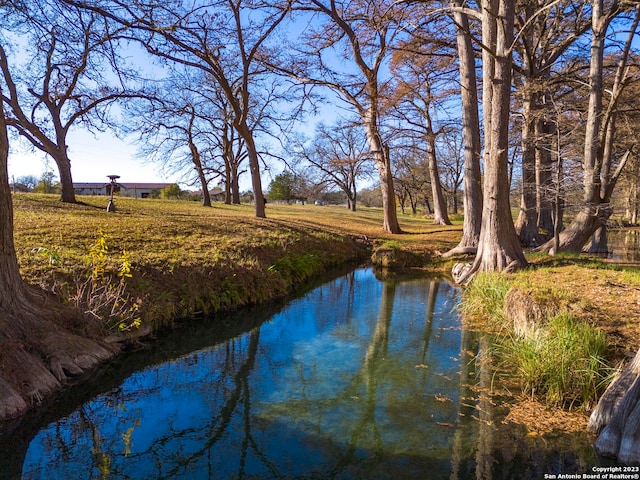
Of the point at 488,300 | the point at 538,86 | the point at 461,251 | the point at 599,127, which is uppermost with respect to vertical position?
the point at 538,86

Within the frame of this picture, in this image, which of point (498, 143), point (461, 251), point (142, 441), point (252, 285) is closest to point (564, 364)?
point (142, 441)

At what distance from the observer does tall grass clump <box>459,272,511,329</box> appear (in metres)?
7.58

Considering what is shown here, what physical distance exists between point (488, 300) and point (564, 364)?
3343 mm

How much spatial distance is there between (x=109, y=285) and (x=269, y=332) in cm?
278

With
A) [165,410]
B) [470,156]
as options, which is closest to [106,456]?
[165,410]

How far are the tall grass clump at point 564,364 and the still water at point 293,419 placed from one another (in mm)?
547

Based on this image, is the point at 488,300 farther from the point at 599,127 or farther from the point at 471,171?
the point at 471,171

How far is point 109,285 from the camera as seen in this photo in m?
7.00

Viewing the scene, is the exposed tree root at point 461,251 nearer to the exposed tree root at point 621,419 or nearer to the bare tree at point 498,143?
the bare tree at point 498,143

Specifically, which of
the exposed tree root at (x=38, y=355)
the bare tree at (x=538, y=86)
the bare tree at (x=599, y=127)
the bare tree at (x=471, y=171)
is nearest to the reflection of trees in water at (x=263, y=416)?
the exposed tree root at (x=38, y=355)

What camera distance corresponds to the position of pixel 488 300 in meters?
8.05

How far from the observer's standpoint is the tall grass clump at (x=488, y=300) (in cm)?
758

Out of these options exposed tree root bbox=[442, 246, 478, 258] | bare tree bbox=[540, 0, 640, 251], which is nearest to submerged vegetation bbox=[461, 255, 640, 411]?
bare tree bbox=[540, 0, 640, 251]

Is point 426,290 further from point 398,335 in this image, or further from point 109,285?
point 109,285
